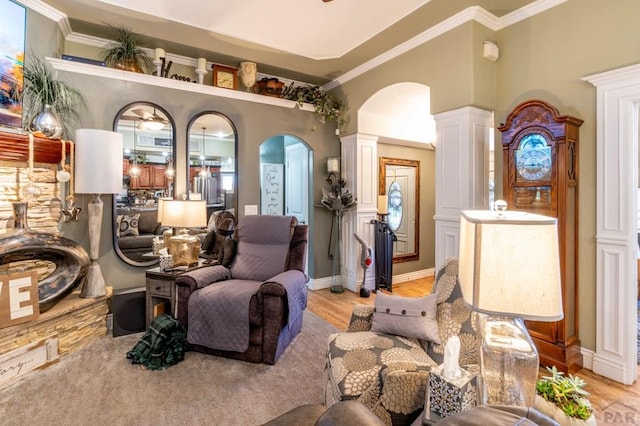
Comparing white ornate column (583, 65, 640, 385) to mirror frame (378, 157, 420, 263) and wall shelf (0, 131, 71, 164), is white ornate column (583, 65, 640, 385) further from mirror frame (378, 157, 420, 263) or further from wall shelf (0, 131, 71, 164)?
wall shelf (0, 131, 71, 164)

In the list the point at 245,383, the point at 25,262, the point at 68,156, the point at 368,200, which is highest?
the point at 68,156

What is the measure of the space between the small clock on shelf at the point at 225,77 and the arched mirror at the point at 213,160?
1.30 ft

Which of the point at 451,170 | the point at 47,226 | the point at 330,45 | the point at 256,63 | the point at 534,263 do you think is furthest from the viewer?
the point at 256,63

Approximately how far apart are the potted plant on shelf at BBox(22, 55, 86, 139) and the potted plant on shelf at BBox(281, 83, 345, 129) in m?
2.52

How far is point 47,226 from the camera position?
9.53ft

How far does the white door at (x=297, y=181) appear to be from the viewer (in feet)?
15.8

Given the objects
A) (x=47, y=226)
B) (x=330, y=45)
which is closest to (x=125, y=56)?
(x=47, y=226)

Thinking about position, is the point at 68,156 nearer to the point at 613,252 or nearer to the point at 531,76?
the point at 531,76

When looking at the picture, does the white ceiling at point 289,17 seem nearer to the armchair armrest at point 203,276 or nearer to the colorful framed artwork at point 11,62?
the colorful framed artwork at point 11,62

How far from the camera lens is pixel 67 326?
8.82ft

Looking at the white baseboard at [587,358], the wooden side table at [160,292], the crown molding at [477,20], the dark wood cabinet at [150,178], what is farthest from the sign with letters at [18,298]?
the white baseboard at [587,358]

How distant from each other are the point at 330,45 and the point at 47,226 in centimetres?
344

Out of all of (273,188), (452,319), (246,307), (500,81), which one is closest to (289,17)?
(500,81)

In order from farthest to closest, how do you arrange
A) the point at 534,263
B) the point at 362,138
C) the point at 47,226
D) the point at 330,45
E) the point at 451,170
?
the point at 362,138, the point at 330,45, the point at 451,170, the point at 47,226, the point at 534,263
